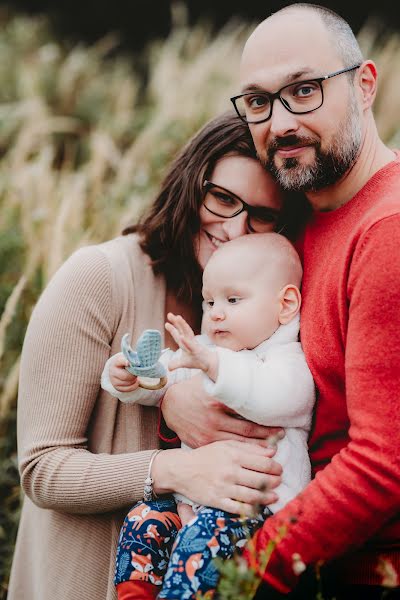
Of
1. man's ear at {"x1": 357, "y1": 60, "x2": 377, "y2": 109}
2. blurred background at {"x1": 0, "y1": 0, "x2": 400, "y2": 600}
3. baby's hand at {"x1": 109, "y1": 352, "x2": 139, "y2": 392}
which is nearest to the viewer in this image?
baby's hand at {"x1": 109, "y1": 352, "x2": 139, "y2": 392}

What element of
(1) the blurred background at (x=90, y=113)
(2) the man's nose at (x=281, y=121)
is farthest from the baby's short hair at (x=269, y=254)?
(1) the blurred background at (x=90, y=113)

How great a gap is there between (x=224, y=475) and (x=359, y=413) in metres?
0.49

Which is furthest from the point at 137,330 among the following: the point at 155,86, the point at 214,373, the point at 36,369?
the point at 155,86

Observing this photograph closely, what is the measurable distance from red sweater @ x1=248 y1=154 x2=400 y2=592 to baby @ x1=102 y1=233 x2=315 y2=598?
11cm

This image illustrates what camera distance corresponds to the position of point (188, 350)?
1.97 m

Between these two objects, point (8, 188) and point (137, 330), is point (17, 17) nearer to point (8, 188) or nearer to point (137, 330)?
point (8, 188)

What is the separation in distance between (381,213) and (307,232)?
54 centimetres

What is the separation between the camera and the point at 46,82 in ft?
22.5

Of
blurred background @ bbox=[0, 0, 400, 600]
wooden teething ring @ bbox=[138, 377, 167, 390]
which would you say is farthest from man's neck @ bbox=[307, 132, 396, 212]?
blurred background @ bbox=[0, 0, 400, 600]

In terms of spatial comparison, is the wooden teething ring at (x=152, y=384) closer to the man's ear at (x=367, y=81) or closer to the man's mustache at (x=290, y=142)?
the man's mustache at (x=290, y=142)

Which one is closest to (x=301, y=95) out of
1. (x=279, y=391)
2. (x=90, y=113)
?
(x=279, y=391)

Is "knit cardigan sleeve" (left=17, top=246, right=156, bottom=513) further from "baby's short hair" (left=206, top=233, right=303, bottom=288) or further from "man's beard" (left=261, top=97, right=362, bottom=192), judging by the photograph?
"man's beard" (left=261, top=97, right=362, bottom=192)

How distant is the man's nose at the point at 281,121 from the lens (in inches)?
88.7

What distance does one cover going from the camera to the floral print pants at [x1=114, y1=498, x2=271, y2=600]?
1.92m
